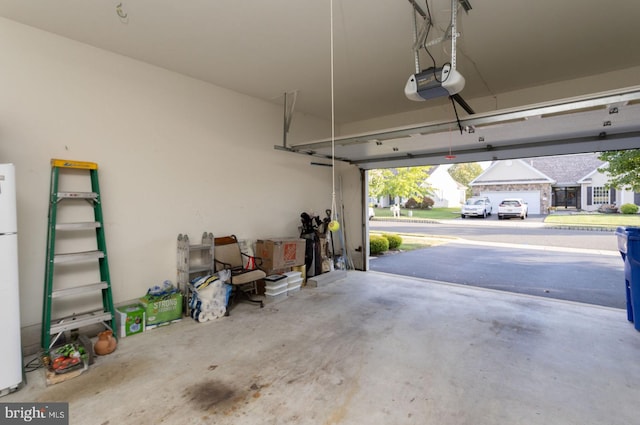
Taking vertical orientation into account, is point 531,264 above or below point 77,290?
below

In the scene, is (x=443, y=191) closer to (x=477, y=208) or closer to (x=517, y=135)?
(x=477, y=208)

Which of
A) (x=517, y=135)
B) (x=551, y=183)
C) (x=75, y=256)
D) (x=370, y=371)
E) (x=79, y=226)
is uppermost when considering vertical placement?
(x=551, y=183)

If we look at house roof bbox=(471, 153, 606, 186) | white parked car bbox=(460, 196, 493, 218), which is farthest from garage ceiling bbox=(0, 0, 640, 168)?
house roof bbox=(471, 153, 606, 186)

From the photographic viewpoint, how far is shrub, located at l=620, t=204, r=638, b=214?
13744 millimetres

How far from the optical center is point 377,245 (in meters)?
8.86

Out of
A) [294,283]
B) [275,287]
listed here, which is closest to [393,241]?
[294,283]

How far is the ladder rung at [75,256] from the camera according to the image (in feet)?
9.50

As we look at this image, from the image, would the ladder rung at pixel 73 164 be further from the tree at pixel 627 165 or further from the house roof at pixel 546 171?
the house roof at pixel 546 171

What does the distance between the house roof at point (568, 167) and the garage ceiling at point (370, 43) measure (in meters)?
17.0

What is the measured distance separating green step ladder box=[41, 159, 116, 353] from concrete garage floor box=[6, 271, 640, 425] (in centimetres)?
41

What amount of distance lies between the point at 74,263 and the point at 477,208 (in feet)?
66.3

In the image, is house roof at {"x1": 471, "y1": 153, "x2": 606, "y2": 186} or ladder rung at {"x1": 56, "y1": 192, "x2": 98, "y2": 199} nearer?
Answer: ladder rung at {"x1": 56, "y1": 192, "x2": 98, "y2": 199}

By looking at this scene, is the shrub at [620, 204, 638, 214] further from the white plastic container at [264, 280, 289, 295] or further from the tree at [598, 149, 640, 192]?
the white plastic container at [264, 280, 289, 295]

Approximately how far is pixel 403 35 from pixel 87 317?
14.5ft
